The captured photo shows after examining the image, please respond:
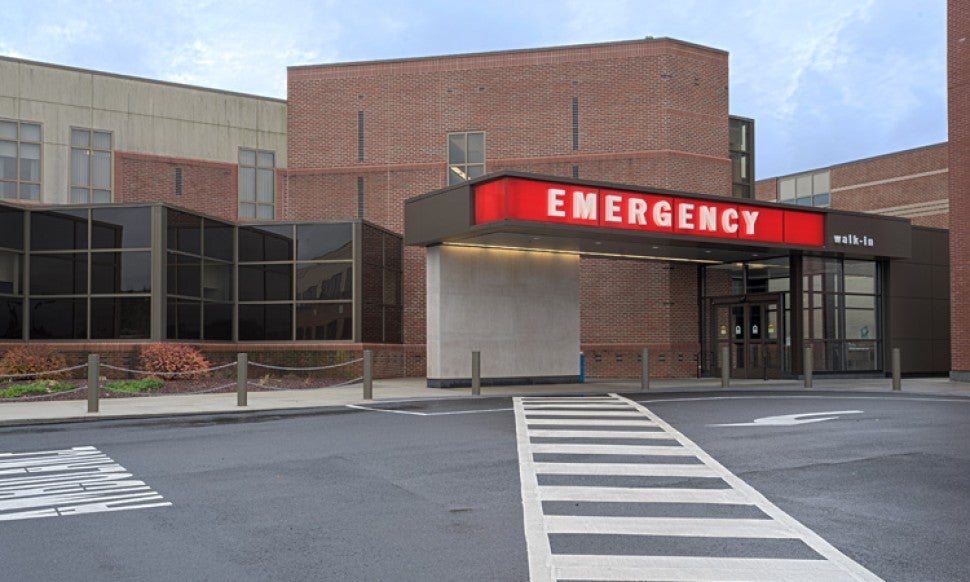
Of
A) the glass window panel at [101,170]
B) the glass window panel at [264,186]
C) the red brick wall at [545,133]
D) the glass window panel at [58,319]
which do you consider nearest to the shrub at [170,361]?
the glass window panel at [58,319]

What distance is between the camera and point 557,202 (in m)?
20.3

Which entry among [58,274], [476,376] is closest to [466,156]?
[476,376]

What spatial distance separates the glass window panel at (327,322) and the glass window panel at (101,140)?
414 inches

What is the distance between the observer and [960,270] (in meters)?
26.2

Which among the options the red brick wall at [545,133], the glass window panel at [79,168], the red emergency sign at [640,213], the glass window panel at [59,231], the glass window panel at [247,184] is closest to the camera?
the red emergency sign at [640,213]

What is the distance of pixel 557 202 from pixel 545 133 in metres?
11.4

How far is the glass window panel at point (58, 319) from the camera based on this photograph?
79.5 feet

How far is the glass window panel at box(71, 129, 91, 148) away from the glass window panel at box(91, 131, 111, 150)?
7.6 inches

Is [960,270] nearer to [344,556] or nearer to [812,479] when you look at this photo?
[812,479]

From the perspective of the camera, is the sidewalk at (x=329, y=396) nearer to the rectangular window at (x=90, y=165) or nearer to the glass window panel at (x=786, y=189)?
the rectangular window at (x=90, y=165)

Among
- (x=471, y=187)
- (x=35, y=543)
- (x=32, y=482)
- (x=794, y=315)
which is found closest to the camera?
(x=35, y=543)

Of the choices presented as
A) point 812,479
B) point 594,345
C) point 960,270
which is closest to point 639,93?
point 594,345

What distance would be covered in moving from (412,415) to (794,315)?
14731mm

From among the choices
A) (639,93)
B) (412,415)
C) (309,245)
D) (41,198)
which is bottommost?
(412,415)
